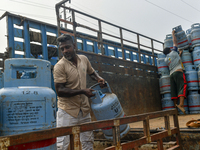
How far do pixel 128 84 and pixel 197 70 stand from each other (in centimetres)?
265

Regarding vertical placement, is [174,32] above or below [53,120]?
above

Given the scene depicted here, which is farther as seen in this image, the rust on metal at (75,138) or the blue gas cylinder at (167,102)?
the blue gas cylinder at (167,102)

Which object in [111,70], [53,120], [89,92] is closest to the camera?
[53,120]

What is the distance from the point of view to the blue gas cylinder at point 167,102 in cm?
695

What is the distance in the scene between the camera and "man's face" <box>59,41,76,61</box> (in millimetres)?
2350

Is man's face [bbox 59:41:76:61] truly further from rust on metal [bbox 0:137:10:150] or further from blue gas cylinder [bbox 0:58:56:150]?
rust on metal [bbox 0:137:10:150]

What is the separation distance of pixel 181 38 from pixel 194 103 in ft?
7.55

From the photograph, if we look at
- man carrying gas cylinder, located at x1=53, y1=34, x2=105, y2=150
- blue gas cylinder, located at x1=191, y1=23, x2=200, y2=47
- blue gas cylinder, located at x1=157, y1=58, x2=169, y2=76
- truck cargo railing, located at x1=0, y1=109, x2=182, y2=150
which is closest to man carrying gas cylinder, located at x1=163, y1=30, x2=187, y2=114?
blue gas cylinder, located at x1=157, y1=58, x2=169, y2=76

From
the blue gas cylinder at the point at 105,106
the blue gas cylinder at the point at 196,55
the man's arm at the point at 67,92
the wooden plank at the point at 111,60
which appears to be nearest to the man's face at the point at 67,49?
the man's arm at the point at 67,92

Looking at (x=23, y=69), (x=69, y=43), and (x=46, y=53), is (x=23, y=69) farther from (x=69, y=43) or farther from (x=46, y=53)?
(x=46, y=53)

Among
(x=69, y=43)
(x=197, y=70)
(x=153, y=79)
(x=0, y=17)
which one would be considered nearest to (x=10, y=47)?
(x=0, y=17)

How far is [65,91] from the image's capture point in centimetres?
227

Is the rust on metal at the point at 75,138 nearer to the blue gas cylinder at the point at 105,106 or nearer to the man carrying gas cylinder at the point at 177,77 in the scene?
the blue gas cylinder at the point at 105,106

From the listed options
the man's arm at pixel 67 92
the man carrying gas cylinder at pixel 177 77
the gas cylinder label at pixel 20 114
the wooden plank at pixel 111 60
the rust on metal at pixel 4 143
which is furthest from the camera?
the man carrying gas cylinder at pixel 177 77
